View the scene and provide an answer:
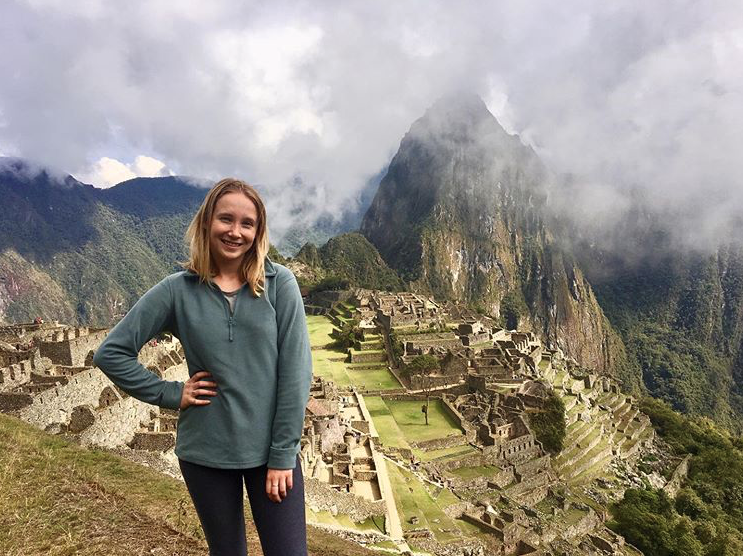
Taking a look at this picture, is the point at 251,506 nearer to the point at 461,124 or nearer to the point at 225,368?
the point at 225,368

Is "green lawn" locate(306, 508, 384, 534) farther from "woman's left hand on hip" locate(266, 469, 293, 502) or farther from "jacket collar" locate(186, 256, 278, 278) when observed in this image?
"jacket collar" locate(186, 256, 278, 278)

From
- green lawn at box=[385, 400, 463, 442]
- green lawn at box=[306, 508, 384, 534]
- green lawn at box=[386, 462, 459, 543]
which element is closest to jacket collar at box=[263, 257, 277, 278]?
green lawn at box=[306, 508, 384, 534]

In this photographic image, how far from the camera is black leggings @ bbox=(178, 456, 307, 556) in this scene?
248cm

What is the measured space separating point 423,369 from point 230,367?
26.4 meters

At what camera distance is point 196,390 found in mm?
2436

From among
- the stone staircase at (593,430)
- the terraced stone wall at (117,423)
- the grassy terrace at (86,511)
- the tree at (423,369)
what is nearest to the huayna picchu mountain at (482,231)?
the stone staircase at (593,430)

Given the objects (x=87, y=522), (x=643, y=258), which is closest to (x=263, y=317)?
(x=87, y=522)

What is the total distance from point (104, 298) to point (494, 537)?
3091 inches

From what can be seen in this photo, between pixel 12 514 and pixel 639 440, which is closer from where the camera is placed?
pixel 12 514

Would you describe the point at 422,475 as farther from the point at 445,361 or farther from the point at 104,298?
the point at 104,298

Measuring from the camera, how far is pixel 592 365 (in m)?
123

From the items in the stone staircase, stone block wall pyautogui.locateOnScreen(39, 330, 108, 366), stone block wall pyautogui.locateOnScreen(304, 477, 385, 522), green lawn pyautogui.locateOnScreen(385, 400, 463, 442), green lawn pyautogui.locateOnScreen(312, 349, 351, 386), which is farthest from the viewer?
green lawn pyautogui.locateOnScreen(312, 349, 351, 386)

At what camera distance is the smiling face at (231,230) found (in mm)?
2475

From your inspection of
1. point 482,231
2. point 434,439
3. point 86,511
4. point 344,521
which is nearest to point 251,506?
point 86,511
